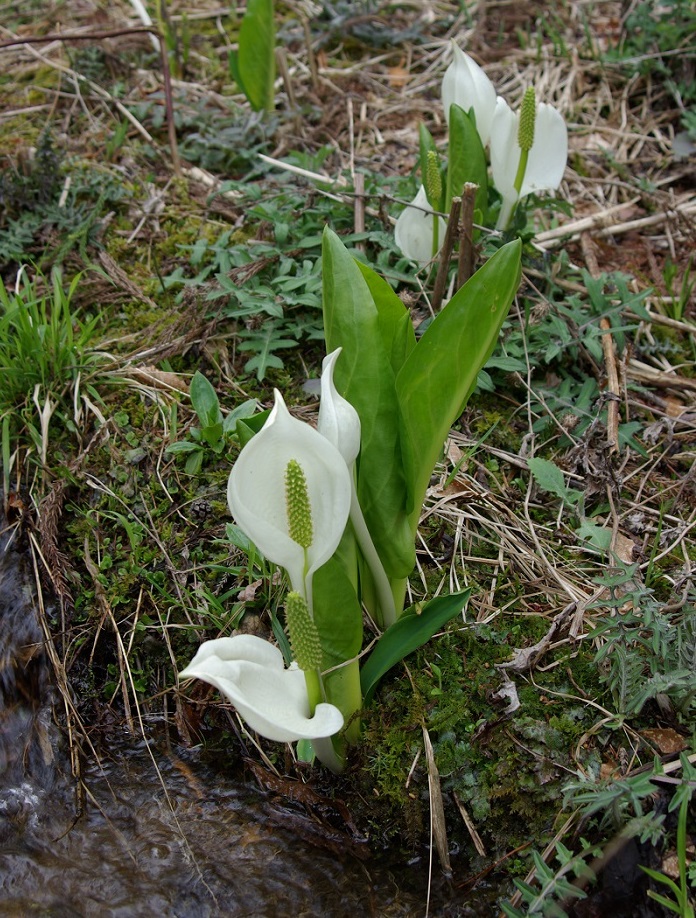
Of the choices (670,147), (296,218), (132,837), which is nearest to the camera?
(132,837)

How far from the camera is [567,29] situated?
3.95 metres

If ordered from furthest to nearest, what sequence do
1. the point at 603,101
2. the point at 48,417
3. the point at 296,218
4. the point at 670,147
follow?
the point at 603,101 < the point at 670,147 < the point at 296,218 < the point at 48,417

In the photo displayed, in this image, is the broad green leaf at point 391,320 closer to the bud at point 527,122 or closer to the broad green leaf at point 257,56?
the bud at point 527,122

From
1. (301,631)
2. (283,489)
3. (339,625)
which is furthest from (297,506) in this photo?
(339,625)

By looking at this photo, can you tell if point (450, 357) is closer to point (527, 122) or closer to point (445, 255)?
point (445, 255)

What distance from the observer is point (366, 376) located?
5.15 ft

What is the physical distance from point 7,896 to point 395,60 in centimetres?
370

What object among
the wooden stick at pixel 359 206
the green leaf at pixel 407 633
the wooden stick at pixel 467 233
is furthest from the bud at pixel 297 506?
the wooden stick at pixel 359 206

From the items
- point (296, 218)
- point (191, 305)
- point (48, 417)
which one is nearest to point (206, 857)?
point (48, 417)

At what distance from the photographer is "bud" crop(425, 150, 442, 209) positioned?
227cm

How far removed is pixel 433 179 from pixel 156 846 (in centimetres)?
179

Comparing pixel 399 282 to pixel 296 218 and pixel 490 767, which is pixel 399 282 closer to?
pixel 296 218

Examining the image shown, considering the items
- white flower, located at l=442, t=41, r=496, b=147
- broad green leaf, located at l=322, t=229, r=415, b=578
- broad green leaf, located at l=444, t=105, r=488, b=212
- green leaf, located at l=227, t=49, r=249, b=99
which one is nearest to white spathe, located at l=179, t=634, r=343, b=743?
broad green leaf, located at l=322, t=229, r=415, b=578

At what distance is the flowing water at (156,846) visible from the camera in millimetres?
1662
